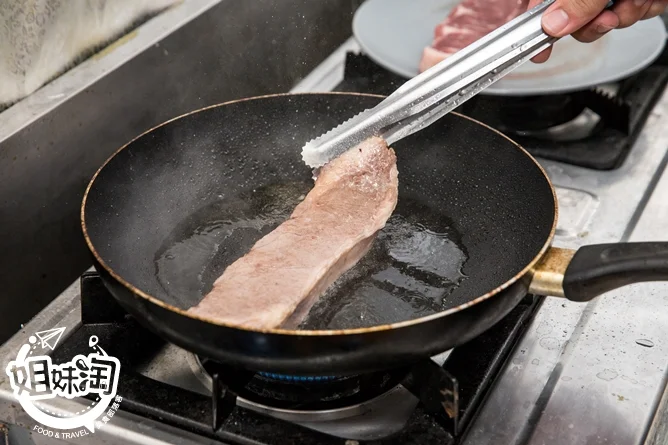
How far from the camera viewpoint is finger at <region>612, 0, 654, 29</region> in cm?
127

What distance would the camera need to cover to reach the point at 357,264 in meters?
1.15

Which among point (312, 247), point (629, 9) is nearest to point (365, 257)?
point (312, 247)

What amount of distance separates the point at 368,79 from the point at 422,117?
1.78 feet

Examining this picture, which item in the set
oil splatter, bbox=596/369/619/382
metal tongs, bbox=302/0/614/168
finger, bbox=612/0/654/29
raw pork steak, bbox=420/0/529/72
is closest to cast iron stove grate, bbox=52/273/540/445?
oil splatter, bbox=596/369/619/382

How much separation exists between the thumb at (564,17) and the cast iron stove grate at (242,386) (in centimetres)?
42

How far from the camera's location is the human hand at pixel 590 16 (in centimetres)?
113

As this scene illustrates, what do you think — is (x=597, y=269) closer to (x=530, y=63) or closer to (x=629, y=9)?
(x=629, y=9)

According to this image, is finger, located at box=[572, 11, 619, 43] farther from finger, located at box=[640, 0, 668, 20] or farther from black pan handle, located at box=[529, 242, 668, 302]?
black pan handle, located at box=[529, 242, 668, 302]

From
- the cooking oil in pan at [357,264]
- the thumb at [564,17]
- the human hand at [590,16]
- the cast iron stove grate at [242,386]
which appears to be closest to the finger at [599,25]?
the human hand at [590,16]

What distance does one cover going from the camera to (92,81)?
4.19 ft

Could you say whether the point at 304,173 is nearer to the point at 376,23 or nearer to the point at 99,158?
the point at 99,158

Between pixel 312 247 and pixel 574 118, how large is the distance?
2.63 ft

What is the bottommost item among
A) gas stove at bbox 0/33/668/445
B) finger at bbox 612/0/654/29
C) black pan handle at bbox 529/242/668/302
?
gas stove at bbox 0/33/668/445

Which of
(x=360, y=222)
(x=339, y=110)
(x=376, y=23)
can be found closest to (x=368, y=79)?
(x=376, y=23)
